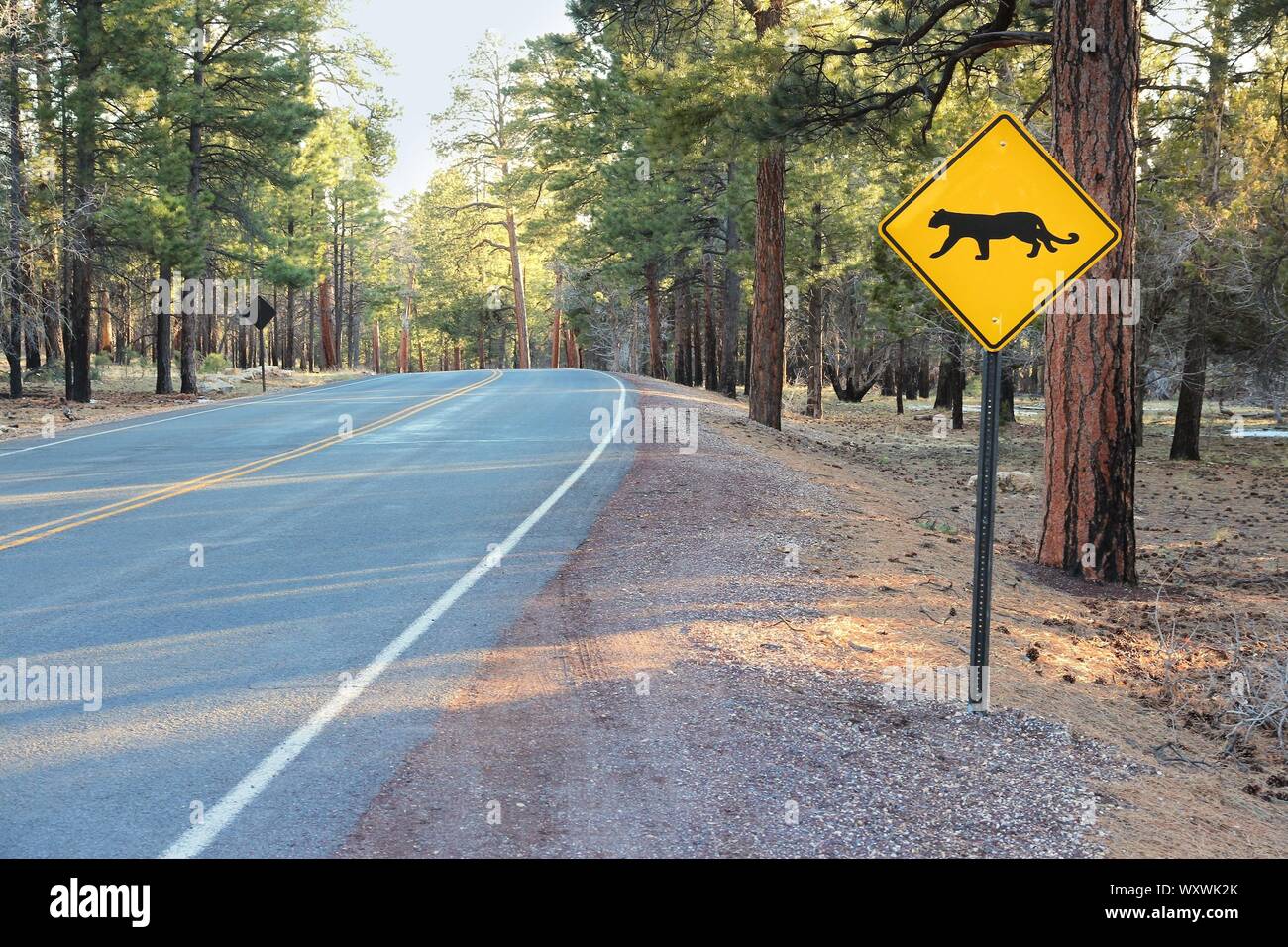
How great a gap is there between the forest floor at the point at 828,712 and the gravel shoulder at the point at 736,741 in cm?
2

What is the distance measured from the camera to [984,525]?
18.8 ft

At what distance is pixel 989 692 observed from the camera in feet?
20.4

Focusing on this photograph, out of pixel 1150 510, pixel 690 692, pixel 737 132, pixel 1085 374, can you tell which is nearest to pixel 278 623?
pixel 690 692

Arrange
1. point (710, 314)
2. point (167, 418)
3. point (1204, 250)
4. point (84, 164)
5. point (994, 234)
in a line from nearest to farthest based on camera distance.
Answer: point (994, 234)
point (1204, 250)
point (167, 418)
point (84, 164)
point (710, 314)

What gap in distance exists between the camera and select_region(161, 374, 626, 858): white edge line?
418 cm

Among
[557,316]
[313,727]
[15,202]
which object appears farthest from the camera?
[557,316]

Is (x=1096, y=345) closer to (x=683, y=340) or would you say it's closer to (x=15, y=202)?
(x=15, y=202)

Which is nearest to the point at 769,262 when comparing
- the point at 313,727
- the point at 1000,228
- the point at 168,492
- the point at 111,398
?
the point at 168,492

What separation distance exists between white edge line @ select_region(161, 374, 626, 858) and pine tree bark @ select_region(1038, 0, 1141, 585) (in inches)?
208

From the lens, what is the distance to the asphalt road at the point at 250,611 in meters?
4.51

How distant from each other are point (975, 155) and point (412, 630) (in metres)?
4.49

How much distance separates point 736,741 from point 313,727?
2.12 metres
